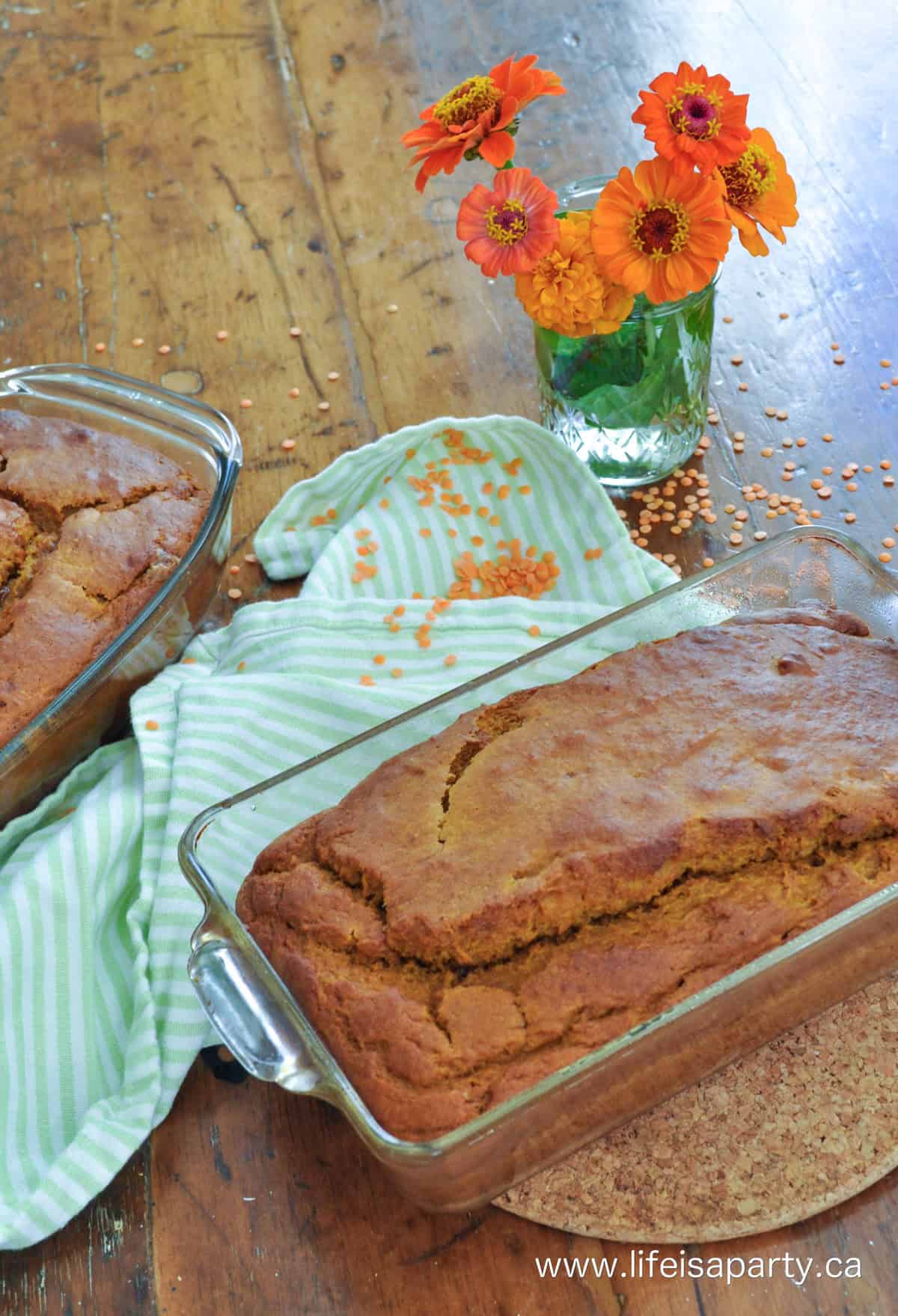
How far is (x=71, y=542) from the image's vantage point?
1.64 meters

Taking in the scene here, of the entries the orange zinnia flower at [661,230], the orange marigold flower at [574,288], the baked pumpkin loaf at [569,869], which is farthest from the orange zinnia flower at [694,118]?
the baked pumpkin loaf at [569,869]

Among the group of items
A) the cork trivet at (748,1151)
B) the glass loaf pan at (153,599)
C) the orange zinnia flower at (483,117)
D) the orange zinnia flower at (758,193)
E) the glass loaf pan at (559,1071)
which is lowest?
the cork trivet at (748,1151)

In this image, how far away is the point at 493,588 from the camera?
5.54ft

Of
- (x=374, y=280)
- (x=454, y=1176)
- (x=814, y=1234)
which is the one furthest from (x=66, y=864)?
(x=374, y=280)

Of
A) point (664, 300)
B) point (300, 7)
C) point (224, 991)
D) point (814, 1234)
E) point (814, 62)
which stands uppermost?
point (300, 7)

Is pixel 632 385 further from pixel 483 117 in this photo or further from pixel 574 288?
pixel 483 117

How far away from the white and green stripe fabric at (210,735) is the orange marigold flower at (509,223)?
316 mm

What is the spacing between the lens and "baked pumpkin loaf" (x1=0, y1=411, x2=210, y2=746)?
60.3 inches

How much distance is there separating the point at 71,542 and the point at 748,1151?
105 cm

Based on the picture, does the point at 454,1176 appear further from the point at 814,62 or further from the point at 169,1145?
the point at 814,62

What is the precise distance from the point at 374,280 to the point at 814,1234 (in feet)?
5.01

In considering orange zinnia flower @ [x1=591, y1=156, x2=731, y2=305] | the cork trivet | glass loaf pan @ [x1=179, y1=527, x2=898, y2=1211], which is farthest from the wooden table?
orange zinnia flower @ [x1=591, y1=156, x2=731, y2=305]

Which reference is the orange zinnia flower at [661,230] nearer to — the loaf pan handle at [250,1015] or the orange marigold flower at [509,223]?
the orange marigold flower at [509,223]

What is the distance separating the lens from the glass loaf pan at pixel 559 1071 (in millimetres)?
1037
